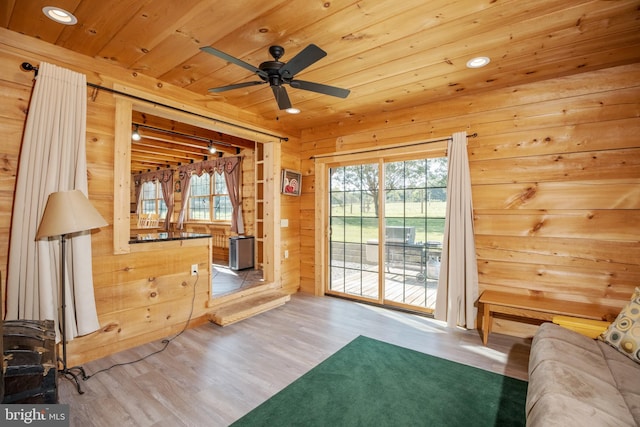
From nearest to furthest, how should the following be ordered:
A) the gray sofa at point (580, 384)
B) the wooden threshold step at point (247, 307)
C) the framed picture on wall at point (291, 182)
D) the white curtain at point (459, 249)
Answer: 1. the gray sofa at point (580, 384)
2. the white curtain at point (459, 249)
3. the wooden threshold step at point (247, 307)
4. the framed picture on wall at point (291, 182)

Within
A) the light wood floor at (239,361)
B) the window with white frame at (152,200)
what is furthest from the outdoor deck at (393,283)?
the window with white frame at (152,200)

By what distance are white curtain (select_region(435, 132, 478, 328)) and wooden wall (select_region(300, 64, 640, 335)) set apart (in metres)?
0.16

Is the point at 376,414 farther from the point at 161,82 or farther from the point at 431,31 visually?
the point at 161,82

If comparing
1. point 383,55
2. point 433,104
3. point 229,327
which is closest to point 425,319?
point 229,327

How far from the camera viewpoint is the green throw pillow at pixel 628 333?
6.16ft

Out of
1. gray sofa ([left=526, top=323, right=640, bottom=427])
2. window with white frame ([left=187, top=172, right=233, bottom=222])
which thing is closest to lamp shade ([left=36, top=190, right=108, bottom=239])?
gray sofa ([left=526, top=323, right=640, bottom=427])

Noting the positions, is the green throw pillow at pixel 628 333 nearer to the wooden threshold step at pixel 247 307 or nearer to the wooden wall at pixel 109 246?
the wooden threshold step at pixel 247 307

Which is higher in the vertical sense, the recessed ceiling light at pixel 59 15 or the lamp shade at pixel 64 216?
the recessed ceiling light at pixel 59 15

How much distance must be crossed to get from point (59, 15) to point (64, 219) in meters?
1.40

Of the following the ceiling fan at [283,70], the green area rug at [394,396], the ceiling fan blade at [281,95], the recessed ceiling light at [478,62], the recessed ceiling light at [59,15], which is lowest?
the green area rug at [394,396]

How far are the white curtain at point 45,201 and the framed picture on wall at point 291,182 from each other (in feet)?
7.95

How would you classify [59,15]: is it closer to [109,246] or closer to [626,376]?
[109,246]

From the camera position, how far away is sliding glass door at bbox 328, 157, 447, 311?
371cm

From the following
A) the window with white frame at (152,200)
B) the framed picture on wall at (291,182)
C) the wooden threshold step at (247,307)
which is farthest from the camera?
the window with white frame at (152,200)
